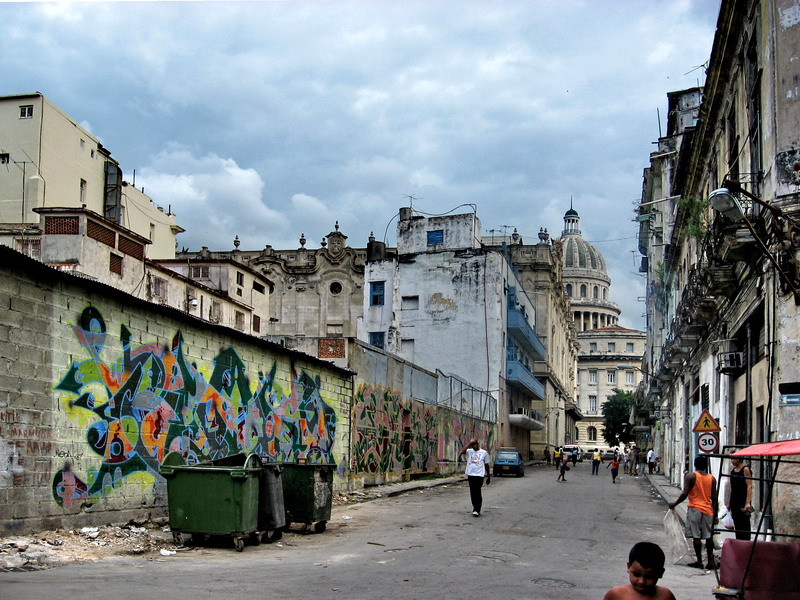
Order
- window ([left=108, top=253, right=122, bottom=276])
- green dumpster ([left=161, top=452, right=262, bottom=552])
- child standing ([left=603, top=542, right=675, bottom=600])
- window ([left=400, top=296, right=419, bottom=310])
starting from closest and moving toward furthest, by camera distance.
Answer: child standing ([left=603, top=542, right=675, bottom=600]) → green dumpster ([left=161, top=452, right=262, bottom=552]) → window ([left=108, top=253, right=122, bottom=276]) → window ([left=400, top=296, right=419, bottom=310])

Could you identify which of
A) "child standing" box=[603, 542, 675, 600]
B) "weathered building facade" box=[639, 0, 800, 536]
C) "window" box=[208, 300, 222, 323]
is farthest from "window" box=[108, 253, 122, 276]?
"child standing" box=[603, 542, 675, 600]

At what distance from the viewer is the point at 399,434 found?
1110 inches

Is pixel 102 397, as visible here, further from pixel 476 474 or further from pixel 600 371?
pixel 600 371

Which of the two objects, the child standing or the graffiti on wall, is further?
the graffiti on wall

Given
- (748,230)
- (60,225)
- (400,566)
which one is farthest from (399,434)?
(400,566)

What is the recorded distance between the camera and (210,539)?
467 inches

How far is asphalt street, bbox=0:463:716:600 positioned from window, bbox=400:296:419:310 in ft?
103

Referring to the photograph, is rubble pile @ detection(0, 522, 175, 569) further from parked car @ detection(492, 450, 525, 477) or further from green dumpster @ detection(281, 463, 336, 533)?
parked car @ detection(492, 450, 525, 477)

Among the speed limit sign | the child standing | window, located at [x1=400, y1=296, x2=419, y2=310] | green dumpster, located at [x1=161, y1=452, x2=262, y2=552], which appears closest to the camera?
the child standing

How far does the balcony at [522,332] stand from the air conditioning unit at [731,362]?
31.8 metres

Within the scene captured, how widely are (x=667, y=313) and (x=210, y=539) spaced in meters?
32.7

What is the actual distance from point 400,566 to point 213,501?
289 centimetres

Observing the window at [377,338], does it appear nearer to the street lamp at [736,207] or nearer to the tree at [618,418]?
the street lamp at [736,207]

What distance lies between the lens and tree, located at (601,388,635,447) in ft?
318
